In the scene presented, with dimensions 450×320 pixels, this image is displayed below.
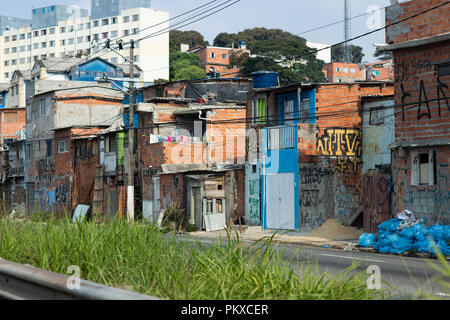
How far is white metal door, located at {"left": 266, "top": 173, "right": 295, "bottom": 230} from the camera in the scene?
30547mm

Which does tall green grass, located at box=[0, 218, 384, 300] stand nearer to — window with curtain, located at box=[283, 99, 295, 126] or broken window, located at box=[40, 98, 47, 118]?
window with curtain, located at box=[283, 99, 295, 126]

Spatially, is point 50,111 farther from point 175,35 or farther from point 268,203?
point 175,35

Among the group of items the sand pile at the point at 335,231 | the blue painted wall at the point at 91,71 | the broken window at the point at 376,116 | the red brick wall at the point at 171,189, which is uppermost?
the blue painted wall at the point at 91,71

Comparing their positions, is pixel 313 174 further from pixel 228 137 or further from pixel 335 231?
pixel 228 137

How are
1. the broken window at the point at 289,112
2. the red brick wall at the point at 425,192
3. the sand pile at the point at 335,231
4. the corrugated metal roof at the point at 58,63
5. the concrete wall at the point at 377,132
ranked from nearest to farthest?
the red brick wall at the point at 425,192, the sand pile at the point at 335,231, the concrete wall at the point at 377,132, the broken window at the point at 289,112, the corrugated metal roof at the point at 58,63

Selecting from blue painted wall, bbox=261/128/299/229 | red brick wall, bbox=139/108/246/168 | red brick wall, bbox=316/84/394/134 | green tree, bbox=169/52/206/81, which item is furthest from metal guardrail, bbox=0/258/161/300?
green tree, bbox=169/52/206/81

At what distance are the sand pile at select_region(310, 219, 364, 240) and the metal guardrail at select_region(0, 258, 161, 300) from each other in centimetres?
2015

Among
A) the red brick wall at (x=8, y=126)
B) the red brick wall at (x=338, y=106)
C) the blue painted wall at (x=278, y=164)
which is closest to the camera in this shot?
the blue painted wall at (x=278, y=164)

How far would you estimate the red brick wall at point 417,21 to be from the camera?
21250 millimetres

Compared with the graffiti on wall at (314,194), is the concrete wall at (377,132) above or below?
above

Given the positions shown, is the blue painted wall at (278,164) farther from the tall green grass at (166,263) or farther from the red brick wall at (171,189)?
the tall green grass at (166,263)

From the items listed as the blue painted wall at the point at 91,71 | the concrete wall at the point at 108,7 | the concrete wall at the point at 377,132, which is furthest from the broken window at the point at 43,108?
the concrete wall at the point at 108,7

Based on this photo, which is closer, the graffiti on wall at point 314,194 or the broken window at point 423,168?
the broken window at point 423,168

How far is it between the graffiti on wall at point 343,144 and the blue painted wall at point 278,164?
137cm
